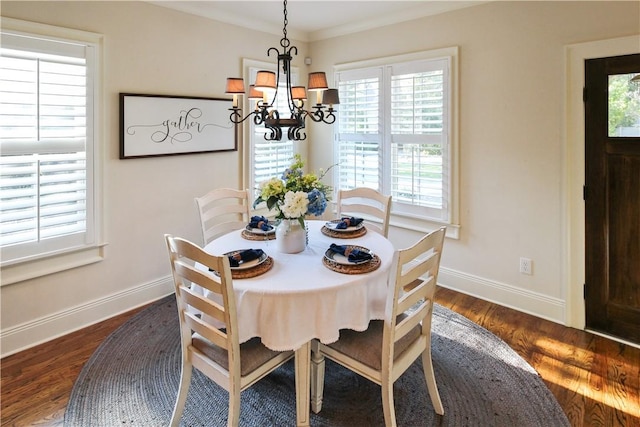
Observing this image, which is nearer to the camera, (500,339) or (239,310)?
(239,310)

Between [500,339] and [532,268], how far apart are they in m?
0.74

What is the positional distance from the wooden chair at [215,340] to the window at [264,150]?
2358mm

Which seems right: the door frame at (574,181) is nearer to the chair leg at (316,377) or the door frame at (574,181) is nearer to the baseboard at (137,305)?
the baseboard at (137,305)

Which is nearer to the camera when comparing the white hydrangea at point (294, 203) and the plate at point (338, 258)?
the plate at point (338, 258)

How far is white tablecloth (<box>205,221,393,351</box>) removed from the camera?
1.73 m

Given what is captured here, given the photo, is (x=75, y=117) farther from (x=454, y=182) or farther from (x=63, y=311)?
(x=454, y=182)

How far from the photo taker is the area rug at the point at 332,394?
2.00m

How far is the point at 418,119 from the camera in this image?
3648 millimetres

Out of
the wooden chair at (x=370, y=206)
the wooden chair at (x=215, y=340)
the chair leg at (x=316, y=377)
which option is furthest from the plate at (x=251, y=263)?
the wooden chair at (x=370, y=206)

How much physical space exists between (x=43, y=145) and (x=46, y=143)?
0.02 m

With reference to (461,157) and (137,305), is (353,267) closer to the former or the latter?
(461,157)

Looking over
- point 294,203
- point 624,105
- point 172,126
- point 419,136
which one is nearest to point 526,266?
point 624,105

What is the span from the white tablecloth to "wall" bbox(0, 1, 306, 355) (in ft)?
6.09

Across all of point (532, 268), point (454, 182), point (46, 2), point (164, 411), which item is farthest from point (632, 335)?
point (46, 2)
